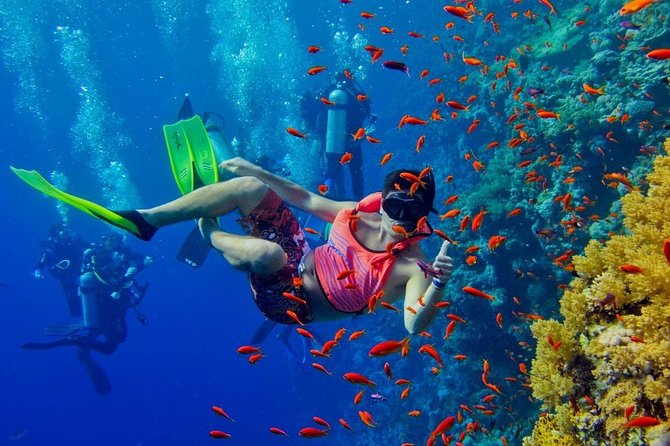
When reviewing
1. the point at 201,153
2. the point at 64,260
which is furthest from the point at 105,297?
the point at 201,153

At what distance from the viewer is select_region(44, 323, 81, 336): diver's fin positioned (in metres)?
12.6

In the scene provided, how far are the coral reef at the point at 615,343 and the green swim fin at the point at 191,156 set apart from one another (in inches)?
156

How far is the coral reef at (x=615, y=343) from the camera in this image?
8.51ft

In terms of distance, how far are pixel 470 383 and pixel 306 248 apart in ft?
26.8

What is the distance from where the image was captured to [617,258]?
133 inches

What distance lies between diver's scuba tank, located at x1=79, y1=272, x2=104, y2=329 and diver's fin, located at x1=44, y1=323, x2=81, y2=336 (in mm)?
390

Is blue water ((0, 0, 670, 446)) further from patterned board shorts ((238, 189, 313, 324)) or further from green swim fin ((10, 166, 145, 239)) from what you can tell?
green swim fin ((10, 166, 145, 239))

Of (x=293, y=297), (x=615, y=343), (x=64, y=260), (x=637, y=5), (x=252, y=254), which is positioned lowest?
(x=64, y=260)

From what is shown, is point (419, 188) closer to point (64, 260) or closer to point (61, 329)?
point (61, 329)

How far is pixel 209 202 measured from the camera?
12.3 ft

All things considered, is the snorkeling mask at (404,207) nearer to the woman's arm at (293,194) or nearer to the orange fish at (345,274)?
the orange fish at (345,274)

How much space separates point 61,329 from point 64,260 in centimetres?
386

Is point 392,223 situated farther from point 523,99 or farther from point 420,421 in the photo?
point 420,421

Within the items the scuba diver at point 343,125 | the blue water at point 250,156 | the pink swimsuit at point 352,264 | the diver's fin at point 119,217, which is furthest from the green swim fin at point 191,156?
the blue water at point 250,156
